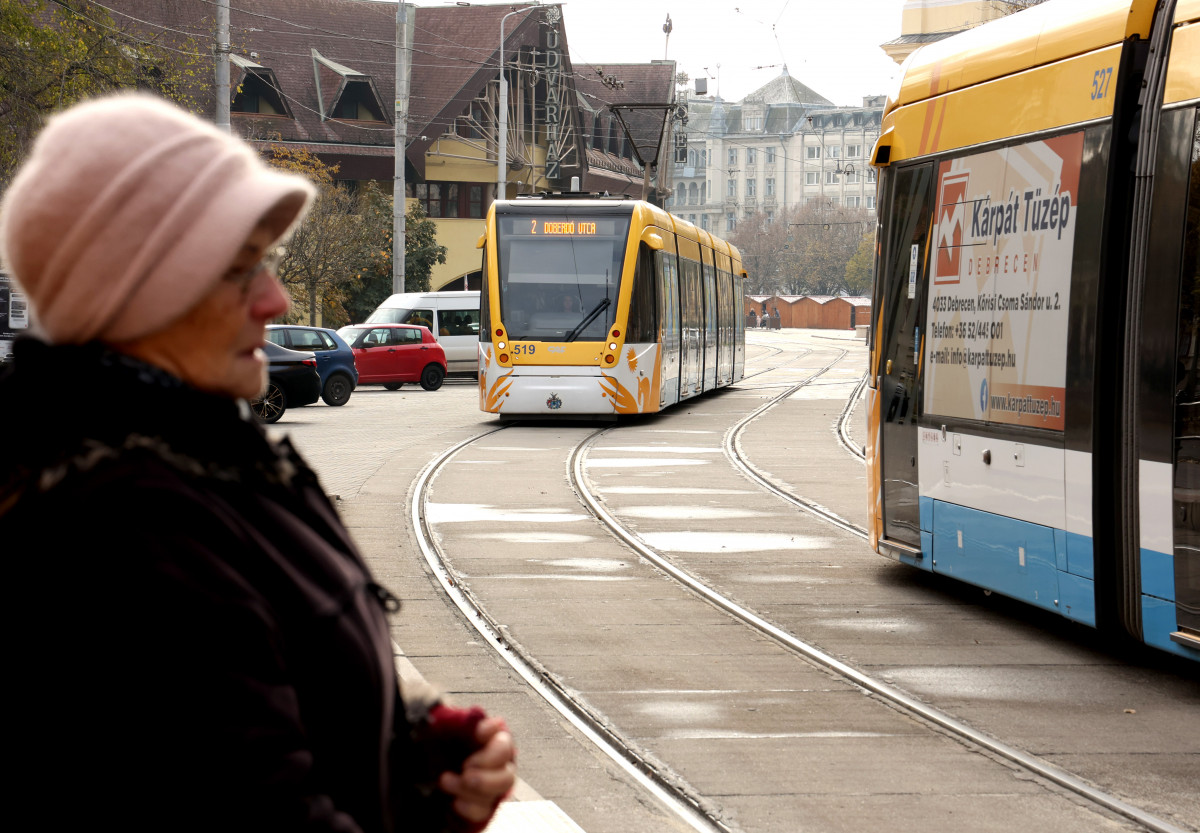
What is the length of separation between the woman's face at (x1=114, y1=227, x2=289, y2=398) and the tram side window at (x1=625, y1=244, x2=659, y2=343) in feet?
65.2

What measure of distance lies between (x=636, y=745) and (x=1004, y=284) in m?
3.29

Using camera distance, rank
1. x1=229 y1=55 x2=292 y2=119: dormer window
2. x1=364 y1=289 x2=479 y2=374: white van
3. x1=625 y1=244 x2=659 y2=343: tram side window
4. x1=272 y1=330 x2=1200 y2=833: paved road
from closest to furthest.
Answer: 1. x1=272 y1=330 x2=1200 y2=833: paved road
2. x1=625 y1=244 x2=659 y2=343: tram side window
3. x1=364 y1=289 x2=479 y2=374: white van
4. x1=229 y1=55 x2=292 y2=119: dormer window

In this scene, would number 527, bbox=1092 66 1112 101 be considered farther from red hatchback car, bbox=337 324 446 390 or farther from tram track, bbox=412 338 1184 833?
red hatchback car, bbox=337 324 446 390

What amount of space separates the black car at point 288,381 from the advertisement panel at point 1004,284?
644 inches

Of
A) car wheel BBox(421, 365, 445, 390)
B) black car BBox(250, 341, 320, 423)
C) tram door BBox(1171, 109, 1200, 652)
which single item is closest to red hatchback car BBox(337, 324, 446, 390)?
car wheel BBox(421, 365, 445, 390)

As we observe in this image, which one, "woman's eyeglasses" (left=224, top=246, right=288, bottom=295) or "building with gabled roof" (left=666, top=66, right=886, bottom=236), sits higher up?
"building with gabled roof" (left=666, top=66, right=886, bottom=236)

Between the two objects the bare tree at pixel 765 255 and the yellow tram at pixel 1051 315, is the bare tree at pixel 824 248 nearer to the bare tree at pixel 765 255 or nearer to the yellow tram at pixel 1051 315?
the bare tree at pixel 765 255

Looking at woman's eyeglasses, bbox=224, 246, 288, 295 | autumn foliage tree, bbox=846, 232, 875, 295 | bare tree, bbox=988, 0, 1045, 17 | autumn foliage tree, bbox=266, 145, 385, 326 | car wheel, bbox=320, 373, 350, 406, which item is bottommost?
car wheel, bbox=320, 373, 350, 406

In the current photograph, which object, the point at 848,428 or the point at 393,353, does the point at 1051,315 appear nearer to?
the point at 848,428

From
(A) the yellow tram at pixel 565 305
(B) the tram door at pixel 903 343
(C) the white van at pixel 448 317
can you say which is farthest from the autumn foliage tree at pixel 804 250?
(B) the tram door at pixel 903 343

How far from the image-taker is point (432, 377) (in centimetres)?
3381

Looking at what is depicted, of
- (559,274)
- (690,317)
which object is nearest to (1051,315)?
(559,274)

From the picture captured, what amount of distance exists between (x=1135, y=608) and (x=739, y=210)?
154 metres

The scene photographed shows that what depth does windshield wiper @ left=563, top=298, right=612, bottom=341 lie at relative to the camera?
70.5 ft
